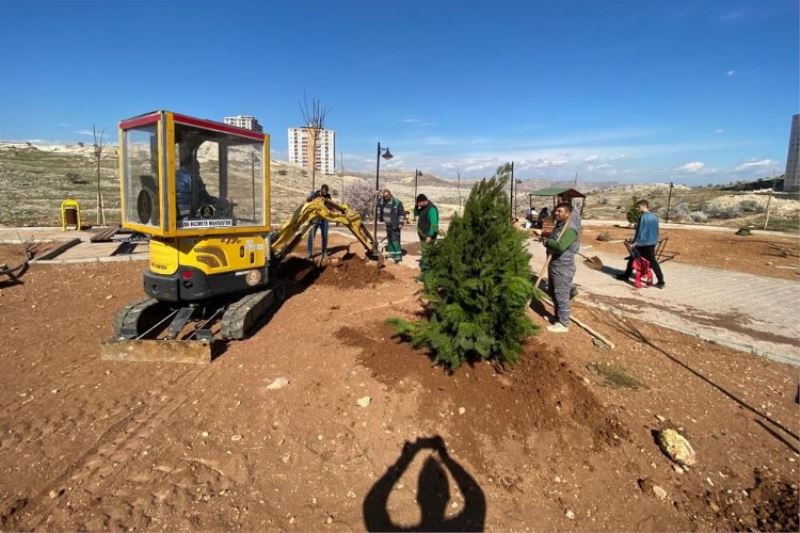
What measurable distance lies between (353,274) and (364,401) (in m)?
5.02

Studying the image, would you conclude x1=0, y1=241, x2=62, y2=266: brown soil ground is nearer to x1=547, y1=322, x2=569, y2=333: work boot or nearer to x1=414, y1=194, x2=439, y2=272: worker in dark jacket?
x1=414, y1=194, x2=439, y2=272: worker in dark jacket

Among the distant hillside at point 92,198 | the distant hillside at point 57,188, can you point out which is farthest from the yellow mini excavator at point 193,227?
the distant hillside at point 57,188

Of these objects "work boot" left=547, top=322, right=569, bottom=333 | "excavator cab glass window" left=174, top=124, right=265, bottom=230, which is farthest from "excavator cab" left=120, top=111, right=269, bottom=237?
"work boot" left=547, top=322, right=569, bottom=333

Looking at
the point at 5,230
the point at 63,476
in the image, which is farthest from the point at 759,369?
the point at 5,230

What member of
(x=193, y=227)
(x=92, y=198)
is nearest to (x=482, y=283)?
(x=193, y=227)

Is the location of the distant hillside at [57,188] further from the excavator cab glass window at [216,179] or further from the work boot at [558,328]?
the work boot at [558,328]

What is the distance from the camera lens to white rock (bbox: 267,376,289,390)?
439 cm

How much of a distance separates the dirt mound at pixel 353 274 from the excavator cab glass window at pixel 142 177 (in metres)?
3.89

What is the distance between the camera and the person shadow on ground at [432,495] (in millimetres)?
2859

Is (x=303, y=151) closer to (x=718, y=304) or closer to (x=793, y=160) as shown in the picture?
(x=718, y=304)

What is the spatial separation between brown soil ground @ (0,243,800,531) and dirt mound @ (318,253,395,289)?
9.95 feet

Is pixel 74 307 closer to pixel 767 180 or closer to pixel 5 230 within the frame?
pixel 5 230

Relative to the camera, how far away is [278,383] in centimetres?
446

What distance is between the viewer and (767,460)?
3.56 m
